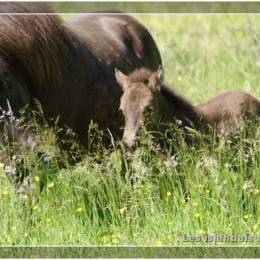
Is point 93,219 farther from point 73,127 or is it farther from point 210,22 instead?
point 210,22

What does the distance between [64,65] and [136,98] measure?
779 mm

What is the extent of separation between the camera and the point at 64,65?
7.09 m

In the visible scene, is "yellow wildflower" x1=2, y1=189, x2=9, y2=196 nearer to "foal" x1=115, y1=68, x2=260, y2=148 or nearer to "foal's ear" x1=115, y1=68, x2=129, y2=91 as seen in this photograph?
"foal" x1=115, y1=68, x2=260, y2=148

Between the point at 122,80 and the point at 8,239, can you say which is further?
the point at 122,80

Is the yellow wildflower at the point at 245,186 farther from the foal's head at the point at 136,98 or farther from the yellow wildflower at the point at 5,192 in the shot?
the yellow wildflower at the point at 5,192

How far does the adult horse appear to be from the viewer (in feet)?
21.6

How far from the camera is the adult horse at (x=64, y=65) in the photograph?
6587mm

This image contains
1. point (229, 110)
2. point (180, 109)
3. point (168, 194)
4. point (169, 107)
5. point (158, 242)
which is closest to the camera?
point (158, 242)

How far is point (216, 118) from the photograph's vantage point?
790cm

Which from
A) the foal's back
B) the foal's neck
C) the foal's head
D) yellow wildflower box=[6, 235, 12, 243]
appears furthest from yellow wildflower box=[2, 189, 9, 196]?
the foal's back

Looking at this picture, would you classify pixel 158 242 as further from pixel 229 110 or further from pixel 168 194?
pixel 229 110

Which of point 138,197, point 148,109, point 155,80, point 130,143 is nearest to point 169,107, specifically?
point 155,80

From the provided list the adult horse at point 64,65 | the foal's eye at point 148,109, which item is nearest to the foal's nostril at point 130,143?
the foal's eye at point 148,109

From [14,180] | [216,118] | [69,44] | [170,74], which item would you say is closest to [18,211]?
[14,180]
